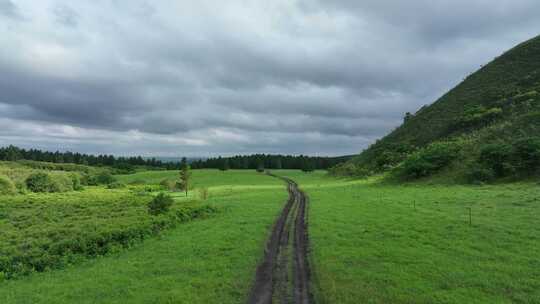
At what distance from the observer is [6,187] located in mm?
70062

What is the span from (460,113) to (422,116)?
16702mm

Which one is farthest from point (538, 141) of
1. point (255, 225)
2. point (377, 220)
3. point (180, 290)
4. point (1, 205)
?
point (1, 205)

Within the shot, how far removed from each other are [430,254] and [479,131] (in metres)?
60.5

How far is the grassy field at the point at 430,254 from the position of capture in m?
11.4

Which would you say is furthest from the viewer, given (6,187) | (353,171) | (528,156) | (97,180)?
(97,180)

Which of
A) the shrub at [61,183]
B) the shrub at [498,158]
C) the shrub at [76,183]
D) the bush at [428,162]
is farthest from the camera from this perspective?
the shrub at [76,183]

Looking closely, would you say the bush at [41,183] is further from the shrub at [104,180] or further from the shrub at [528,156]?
the shrub at [528,156]

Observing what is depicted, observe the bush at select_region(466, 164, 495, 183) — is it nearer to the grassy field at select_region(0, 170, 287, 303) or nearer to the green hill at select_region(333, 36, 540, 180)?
the green hill at select_region(333, 36, 540, 180)

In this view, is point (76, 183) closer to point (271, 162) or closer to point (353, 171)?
point (353, 171)

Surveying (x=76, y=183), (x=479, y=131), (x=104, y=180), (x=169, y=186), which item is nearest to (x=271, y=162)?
(x=104, y=180)

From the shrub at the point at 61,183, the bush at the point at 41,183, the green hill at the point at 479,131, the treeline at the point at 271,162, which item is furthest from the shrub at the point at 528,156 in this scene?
the treeline at the point at 271,162

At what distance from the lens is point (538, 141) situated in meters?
43.7

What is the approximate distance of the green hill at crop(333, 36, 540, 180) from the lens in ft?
147

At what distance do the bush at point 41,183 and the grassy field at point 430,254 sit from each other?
81944 millimetres
